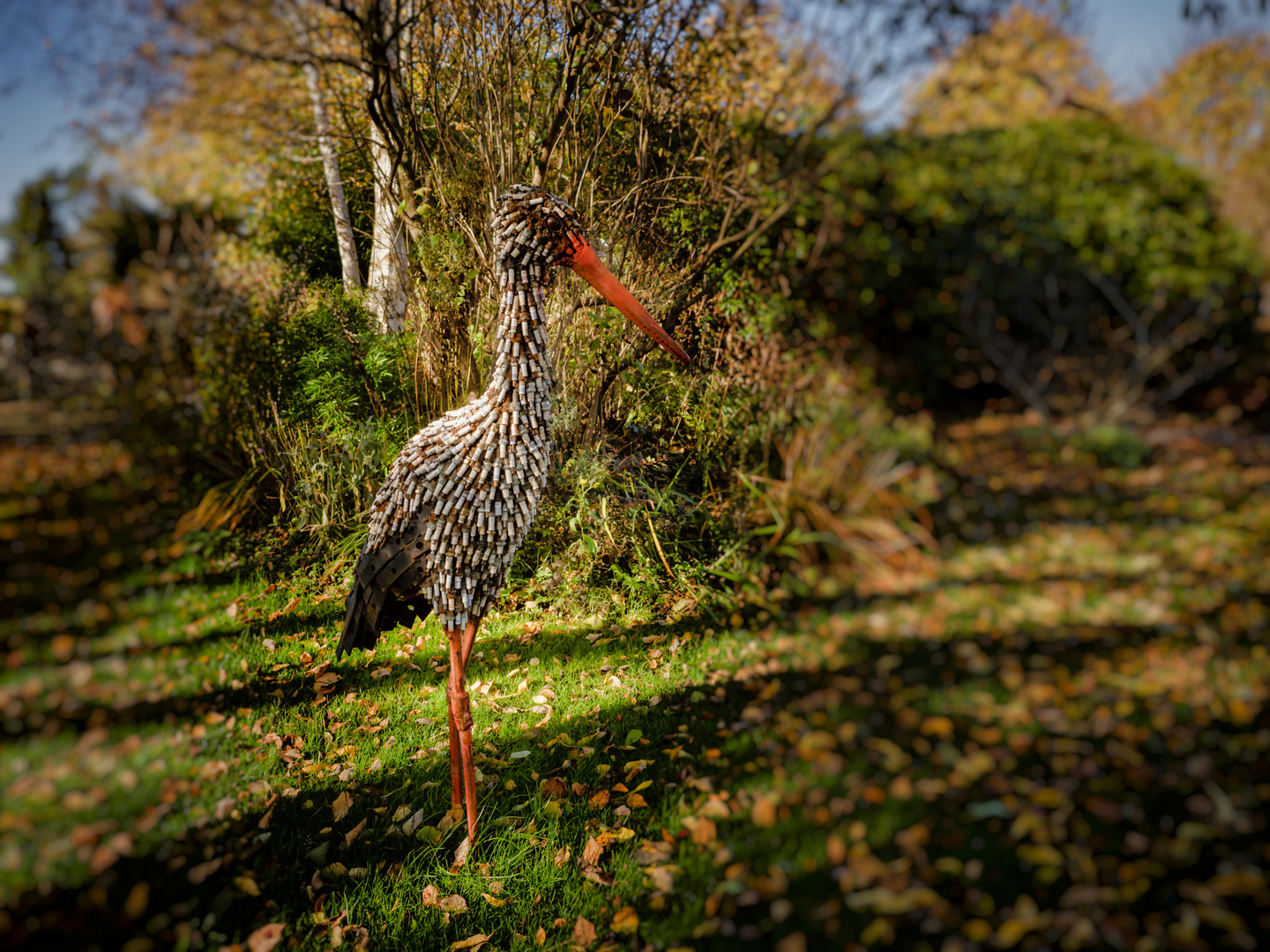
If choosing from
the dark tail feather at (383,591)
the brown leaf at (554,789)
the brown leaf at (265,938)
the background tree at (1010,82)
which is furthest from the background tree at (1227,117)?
the brown leaf at (265,938)

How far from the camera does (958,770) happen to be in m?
1.13

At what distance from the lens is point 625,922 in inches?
59.7

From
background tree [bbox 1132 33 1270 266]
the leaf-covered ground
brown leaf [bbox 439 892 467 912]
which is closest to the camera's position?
the leaf-covered ground

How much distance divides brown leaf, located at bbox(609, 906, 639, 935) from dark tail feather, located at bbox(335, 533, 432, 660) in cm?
128

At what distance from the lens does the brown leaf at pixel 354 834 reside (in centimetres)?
184

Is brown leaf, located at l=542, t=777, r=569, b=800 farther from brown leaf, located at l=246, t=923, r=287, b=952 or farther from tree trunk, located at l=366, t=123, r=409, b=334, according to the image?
tree trunk, located at l=366, t=123, r=409, b=334

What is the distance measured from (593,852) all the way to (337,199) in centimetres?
308

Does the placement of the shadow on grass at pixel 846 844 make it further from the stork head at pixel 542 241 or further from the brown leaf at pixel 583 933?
the stork head at pixel 542 241

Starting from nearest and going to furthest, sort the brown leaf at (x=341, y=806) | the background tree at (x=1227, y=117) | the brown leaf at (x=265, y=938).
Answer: the background tree at (x=1227, y=117), the brown leaf at (x=265, y=938), the brown leaf at (x=341, y=806)

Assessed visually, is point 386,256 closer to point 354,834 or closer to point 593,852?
point 354,834

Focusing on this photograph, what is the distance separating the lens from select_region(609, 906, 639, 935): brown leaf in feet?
4.92

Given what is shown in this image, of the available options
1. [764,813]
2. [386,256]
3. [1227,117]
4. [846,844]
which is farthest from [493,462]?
[1227,117]

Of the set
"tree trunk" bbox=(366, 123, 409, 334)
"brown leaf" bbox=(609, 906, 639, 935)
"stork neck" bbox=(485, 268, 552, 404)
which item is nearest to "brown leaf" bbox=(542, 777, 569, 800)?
"brown leaf" bbox=(609, 906, 639, 935)

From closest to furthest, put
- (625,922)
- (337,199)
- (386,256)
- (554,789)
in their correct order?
(625,922) → (554,789) → (337,199) → (386,256)
